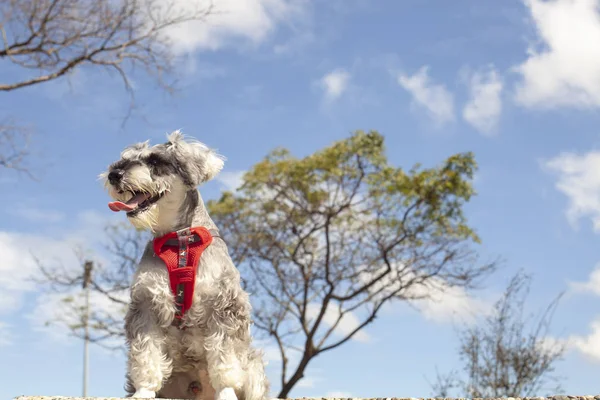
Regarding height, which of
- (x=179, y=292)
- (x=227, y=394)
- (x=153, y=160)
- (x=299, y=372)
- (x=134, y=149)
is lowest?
(x=227, y=394)

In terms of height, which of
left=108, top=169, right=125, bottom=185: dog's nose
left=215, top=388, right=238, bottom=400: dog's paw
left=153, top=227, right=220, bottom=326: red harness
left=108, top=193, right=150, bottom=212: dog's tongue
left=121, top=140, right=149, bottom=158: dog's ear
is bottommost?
left=215, top=388, right=238, bottom=400: dog's paw

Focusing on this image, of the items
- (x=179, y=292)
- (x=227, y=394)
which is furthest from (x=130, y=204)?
(x=227, y=394)

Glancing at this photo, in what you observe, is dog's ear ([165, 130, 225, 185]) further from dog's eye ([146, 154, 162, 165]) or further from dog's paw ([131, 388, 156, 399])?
dog's paw ([131, 388, 156, 399])

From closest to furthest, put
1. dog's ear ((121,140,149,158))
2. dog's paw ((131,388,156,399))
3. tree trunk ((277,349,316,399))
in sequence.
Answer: dog's paw ((131,388,156,399)) < dog's ear ((121,140,149,158)) < tree trunk ((277,349,316,399))

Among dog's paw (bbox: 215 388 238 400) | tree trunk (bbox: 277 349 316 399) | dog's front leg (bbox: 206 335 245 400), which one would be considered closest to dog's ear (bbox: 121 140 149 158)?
dog's front leg (bbox: 206 335 245 400)

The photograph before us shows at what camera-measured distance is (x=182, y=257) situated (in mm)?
3586

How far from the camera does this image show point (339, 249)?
46.0ft

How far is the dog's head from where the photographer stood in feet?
11.5

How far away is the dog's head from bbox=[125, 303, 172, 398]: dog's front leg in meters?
0.51

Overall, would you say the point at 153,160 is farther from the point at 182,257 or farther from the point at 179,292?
the point at 179,292

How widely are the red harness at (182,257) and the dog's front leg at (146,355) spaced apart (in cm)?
14

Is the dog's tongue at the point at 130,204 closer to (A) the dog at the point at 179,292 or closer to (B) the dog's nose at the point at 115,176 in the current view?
(A) the dog at the point at 179,292

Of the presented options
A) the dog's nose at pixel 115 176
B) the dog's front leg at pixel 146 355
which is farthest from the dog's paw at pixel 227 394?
the dog's nose at pixel 115 176

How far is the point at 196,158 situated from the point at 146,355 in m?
1.09
